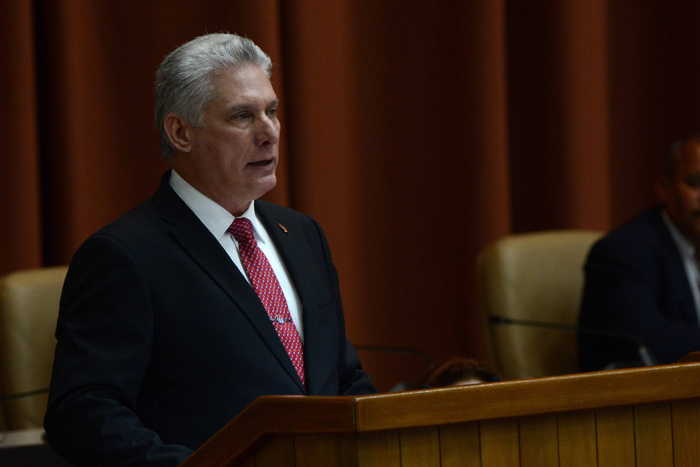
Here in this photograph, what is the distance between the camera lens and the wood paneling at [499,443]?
4.38 feet

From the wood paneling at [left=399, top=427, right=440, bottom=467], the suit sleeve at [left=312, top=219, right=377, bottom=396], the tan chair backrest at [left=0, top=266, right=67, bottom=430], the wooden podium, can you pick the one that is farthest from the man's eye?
the tan chair backrest at [left=0, top=266, right=67, bottom=430]

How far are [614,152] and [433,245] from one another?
2.82 ft

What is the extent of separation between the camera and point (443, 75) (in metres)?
3.80

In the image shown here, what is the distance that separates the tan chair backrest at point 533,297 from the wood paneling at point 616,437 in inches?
67.0

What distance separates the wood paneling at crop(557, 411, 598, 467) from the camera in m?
1.38

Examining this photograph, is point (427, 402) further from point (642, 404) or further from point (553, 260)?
point (553, 260)

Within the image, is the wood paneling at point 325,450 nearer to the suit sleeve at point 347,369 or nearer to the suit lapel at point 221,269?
the suit lapel at point 221,269

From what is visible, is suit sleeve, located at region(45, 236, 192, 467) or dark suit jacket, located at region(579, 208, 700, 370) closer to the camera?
suit sleeve, located at region(45, 236, 192, 467)

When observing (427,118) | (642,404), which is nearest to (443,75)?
(427,118)

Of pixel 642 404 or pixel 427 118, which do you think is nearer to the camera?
pixel 642 404

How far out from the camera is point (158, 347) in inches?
68.8

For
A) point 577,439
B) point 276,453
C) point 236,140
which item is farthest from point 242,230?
point 577,439

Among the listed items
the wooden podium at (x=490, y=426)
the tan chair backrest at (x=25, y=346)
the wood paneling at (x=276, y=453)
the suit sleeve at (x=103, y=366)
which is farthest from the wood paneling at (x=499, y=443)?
the tan chair backrest at (x=25, y=346)

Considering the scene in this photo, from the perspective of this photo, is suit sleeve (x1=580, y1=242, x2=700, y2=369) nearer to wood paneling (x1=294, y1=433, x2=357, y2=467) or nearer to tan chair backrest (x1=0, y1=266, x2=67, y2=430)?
tan chair backrest (x1=0, y1=266, x2=67, y2=430)
